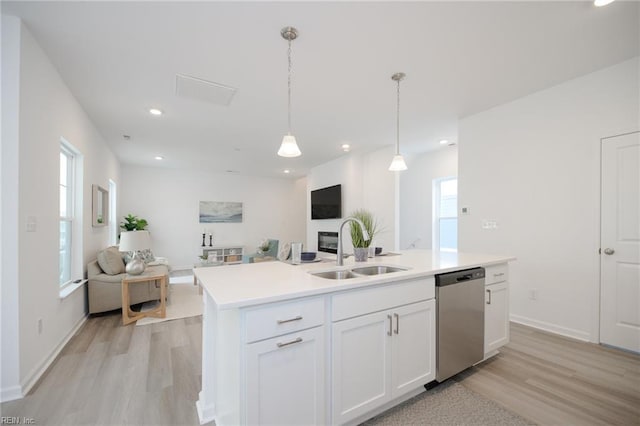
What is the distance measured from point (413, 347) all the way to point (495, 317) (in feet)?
3.41

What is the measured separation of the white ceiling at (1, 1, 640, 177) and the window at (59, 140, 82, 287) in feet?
Answer: 2.31

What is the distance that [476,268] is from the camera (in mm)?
2146

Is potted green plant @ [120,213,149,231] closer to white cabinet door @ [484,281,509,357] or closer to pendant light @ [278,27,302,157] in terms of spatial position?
pendant light @ [278,27,302,157]

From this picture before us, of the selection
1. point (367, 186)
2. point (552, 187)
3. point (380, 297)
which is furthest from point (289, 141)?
point (367, 186)

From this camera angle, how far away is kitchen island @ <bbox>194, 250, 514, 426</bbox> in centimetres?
124

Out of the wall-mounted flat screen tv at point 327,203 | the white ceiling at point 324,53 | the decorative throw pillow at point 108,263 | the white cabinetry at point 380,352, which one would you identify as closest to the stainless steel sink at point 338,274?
the white cabinetry at point 380,352

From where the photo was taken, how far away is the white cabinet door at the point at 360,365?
145cm

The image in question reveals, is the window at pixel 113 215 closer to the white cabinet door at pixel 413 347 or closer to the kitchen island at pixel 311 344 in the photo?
the kitchen island at pixel 311 344

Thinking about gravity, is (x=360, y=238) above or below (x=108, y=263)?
above

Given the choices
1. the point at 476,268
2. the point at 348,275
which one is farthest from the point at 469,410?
the point at 348,275

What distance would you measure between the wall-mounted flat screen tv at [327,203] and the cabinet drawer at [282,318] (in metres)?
4.81

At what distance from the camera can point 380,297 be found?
63.6 inches

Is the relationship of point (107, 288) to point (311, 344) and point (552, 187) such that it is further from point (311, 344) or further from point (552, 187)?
point (552, 187)

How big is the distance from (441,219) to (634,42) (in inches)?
138
